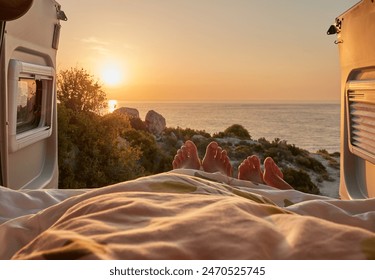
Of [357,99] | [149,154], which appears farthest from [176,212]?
[149,154]

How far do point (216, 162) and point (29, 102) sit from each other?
853 millimetres

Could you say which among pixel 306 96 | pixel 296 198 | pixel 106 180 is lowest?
pixel 106 180

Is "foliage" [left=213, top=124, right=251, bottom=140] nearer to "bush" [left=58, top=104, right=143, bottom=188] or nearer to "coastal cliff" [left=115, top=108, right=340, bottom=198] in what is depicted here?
"coastal cliff" [left=115, top=108, right=340, bottom=198]

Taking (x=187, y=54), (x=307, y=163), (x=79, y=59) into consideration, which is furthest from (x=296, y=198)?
(x=187, y=54)

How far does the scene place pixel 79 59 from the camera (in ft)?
13.5

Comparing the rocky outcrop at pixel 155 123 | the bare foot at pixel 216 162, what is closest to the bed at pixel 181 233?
the bare foot at pixel 216 162

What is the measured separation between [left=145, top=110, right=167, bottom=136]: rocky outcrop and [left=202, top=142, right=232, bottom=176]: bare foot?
4002 mm

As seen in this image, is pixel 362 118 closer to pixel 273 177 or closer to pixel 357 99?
pixel 357 99

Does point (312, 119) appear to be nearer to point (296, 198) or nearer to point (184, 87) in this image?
point (184, 87)

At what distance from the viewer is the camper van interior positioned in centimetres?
45

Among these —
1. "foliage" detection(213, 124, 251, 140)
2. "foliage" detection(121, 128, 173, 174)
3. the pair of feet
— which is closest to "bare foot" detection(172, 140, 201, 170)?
the pair of feet

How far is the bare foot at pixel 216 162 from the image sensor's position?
1.94 metres

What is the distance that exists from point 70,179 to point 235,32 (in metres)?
4.11
